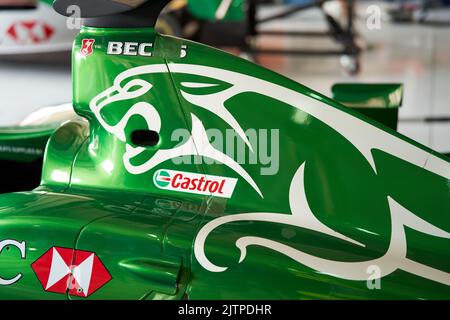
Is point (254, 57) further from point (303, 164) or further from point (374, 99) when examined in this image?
point (303, 164)

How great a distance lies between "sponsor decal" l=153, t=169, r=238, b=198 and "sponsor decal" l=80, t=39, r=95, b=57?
1.10 ft

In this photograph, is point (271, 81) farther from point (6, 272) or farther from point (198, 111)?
point (6, 272)

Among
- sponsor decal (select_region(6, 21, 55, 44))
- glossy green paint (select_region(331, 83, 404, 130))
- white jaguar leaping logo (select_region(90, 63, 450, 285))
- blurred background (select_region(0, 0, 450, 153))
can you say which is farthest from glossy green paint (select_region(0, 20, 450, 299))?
sponsor decal (select_region(6, 21, 55, 44))

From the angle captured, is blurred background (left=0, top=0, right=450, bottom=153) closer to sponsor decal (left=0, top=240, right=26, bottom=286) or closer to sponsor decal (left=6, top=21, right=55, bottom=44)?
sponsor decal (left=6, top=21, right=55, bottom=44)

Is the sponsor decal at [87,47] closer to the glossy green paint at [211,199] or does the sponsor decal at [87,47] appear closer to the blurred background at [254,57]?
the glossy green paint at [211,199]

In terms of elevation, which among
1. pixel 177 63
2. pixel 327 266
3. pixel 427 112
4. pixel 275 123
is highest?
pixel 177 63

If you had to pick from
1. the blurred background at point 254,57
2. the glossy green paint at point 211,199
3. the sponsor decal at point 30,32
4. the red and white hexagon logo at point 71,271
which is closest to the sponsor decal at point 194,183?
the glossy green paint at point 211,199

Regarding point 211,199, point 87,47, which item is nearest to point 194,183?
point 211,199

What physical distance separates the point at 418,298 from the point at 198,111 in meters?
0.63

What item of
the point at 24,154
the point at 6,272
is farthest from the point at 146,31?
the point at 24,154

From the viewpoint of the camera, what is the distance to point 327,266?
1.37 meters

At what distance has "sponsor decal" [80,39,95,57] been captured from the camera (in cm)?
161

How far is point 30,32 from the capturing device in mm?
4773

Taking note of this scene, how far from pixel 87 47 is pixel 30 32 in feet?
11.1
